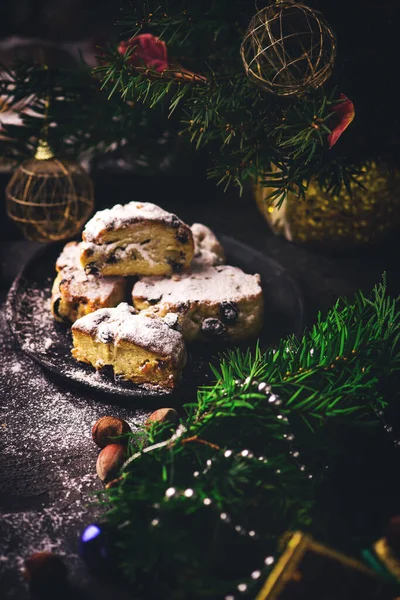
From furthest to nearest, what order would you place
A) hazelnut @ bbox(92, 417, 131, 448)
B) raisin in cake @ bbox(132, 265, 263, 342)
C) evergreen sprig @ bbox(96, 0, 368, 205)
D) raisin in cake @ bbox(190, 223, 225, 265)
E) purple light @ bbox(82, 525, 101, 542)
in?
raisin in cake @ bbox(190, 223, 225, 265)
raisin in cake @ bbox(132, 265, 263, 342)
evergreen sprig @ bbox(96, 0, 368, 205)
hazelnut @ bbox(92, 417, 131, 448)
purple light @ bbox(82, 525, 101, 542)

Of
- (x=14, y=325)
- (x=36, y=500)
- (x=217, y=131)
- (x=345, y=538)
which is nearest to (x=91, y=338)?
(x=14, y=325)

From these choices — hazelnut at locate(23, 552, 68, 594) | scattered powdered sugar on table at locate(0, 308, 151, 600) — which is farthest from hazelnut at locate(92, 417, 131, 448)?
hazelnut at locate(23, 552, 68, 594)

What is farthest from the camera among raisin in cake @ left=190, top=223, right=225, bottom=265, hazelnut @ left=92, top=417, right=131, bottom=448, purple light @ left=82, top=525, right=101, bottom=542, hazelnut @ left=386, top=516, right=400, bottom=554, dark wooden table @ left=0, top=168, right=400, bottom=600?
raisin in cake @ left=190, top=223, right=225, bottom=265

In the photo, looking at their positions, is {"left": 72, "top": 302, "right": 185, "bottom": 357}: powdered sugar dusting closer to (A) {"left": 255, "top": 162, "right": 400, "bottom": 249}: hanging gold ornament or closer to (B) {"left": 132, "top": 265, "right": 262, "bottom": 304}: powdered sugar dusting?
(B) {"left": 132, "top": 265, "right": 262, "bottom": 304}: powdered sugar dusting

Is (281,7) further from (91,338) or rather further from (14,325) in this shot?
(14,325)

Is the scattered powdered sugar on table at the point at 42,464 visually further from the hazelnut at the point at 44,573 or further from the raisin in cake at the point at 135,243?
the raisin in cake at the point at 135,243

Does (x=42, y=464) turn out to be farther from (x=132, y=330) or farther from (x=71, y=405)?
(x=132, y=330)

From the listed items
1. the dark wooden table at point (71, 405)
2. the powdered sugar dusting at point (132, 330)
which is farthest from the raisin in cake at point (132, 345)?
the dark wooden table at point (71, 405)
